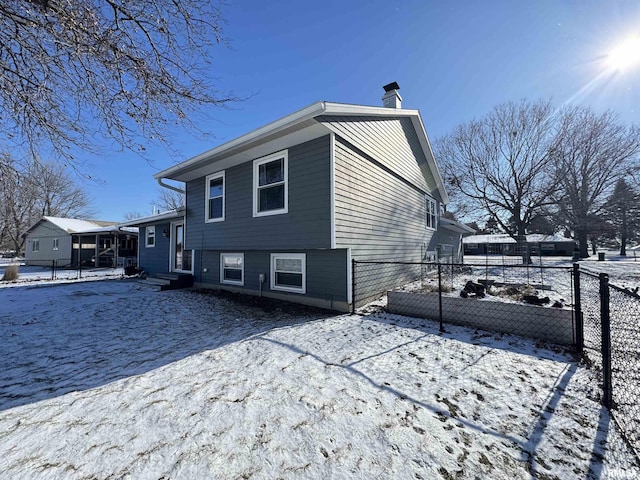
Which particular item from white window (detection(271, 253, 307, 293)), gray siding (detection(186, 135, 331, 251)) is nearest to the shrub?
gray siding (detection(186, 135, 331, 251))

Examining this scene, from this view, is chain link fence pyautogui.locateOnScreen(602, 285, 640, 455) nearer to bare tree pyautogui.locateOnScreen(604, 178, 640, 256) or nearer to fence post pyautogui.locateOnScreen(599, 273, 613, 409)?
fence post pyautogui.locateOnScreen(599, 273, 613, 409)

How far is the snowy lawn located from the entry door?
5807 mm

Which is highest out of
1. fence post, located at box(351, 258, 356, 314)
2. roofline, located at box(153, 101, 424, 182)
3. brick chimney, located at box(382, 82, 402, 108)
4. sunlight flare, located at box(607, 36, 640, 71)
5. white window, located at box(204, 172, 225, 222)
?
sunlight flare, located at box(607, 36, 640, 71)

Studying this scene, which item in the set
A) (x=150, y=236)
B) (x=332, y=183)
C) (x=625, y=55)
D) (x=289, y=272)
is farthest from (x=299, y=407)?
(x=625, y=55)

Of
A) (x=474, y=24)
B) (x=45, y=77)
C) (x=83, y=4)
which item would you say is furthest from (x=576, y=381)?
(x=474, y=24)

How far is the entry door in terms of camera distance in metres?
10.5

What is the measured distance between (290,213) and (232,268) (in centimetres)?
336

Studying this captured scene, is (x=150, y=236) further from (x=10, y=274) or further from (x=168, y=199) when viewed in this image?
(x=168, y=199)

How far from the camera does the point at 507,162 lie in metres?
21.5

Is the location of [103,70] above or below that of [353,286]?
above

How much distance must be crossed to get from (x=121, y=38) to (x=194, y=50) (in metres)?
0.84

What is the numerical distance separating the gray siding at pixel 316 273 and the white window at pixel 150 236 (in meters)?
6.48

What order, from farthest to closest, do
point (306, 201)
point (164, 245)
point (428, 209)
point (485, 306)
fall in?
point (428, 209)
point (164, 245)
point (306, 201)
point (485, 306)

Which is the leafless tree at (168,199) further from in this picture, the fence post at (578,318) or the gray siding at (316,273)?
the fence post at (578,318)
